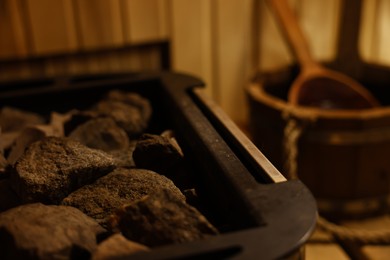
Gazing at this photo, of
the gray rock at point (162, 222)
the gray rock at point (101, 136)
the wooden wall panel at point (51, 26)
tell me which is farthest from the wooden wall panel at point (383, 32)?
the gray rock at point (162, 222)

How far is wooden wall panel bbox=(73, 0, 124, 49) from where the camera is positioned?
2.13 meters

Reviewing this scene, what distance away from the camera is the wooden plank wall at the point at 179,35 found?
2.07 metres

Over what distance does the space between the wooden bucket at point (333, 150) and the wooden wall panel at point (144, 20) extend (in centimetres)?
58

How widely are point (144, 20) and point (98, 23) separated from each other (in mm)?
220

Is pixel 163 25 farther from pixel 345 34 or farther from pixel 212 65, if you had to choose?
pixel 345 34

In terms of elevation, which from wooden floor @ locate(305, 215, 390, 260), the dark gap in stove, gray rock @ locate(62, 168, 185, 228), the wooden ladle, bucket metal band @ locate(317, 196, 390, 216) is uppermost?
the dark gap in stove

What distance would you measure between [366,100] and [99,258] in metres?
1.76

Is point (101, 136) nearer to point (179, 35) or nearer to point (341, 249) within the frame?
point (341, 249)

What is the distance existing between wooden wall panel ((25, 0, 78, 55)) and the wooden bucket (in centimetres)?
87

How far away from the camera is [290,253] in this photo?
55 cm

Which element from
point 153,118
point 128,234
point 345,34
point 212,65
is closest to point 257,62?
point 212,65

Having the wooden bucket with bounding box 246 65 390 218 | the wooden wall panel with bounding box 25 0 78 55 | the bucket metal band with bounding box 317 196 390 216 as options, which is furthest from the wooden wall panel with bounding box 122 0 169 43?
the bucket metal band with bounding box 317 196 390 216

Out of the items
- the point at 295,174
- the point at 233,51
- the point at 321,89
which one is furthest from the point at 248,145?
the point at 233,51

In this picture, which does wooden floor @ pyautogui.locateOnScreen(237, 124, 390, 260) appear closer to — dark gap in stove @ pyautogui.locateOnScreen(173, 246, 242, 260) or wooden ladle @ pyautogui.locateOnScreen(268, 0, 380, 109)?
wooden ladle @ pyautogui.locateOnScreen(268, 0, 380, 109)
